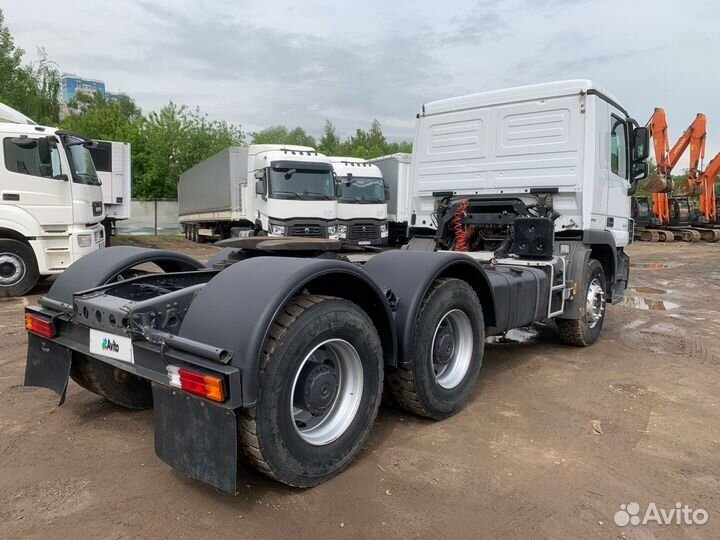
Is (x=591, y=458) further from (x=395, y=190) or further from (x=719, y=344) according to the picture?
(x=395, y=190)

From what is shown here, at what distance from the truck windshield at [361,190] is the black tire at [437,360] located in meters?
12.8

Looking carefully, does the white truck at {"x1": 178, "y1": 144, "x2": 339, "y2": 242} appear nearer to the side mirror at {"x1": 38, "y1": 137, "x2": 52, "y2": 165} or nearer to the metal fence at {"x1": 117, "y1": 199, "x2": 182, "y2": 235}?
the side mirror at {"x1": 38, "y1": 137, "x2": 52, "y2": 165}

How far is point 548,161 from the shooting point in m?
5.69

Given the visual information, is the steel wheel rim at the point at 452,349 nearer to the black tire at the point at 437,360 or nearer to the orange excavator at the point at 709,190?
the black tire at the point at 437,360

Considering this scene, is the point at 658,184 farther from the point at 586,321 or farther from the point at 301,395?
the point at 301,395

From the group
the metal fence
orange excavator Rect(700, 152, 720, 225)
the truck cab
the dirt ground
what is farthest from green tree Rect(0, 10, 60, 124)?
orange excavator Rect(700, 152, 720, 225)

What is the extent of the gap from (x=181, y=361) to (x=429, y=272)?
5.71ft

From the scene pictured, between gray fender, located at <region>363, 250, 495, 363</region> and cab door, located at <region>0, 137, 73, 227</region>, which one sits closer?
gray fender, located at <region>363, 250, 495, 363</region>

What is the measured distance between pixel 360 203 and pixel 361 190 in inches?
21.4

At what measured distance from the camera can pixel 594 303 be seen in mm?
6172

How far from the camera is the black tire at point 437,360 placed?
3.51m

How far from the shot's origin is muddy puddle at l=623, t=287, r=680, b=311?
9000 millimetres

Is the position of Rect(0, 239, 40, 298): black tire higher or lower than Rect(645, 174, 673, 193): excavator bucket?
lower

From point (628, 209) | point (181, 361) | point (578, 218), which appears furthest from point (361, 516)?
point (628, 209)
